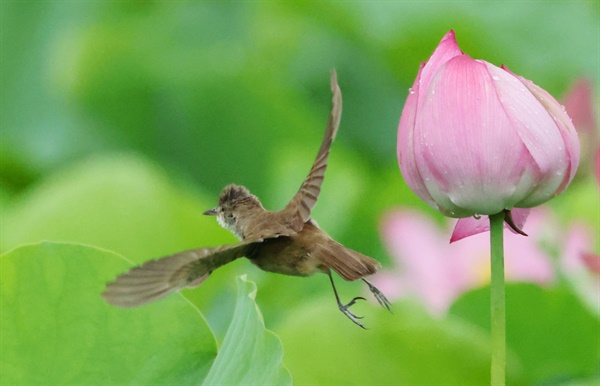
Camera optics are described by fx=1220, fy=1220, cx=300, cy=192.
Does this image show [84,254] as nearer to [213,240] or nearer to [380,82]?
[213,240]

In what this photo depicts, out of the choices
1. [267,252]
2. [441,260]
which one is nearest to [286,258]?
[267,252]

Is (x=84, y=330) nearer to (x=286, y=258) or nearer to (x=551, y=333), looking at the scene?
(x=286, y=258)

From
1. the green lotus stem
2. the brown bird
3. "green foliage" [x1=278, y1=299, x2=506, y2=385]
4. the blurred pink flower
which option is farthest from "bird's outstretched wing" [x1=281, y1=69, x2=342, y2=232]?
the blurred pink flower

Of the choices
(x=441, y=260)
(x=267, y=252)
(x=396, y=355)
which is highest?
(x=267, y=252)

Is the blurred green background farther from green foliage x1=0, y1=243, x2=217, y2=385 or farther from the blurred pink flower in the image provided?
green foliage x1=0, y1=243, x2=217, y2=385

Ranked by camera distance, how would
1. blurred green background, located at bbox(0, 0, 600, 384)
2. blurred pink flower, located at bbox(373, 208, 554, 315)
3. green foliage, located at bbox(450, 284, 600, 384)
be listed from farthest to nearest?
blurred green background, located at bbox(0, 0, 600, 384) → blurred pink flower, located at bbox(373, 208, 554, 315) → green foliage, located at bbox(450, 284, 600, 384)

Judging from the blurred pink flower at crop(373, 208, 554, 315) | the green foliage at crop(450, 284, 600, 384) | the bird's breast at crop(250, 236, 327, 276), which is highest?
the bird's breast at crop(250, 236, 327, 276)

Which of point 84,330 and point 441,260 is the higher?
point 84,330

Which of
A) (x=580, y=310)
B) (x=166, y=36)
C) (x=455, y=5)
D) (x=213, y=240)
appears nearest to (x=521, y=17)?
(x=455, y=5)
